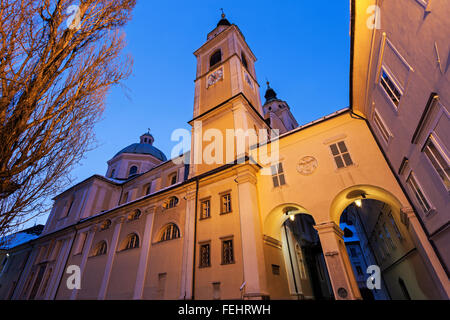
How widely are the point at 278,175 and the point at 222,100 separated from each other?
9330mm

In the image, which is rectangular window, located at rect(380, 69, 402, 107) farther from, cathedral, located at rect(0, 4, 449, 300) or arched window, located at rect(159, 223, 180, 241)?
arched window, located at rect(159, 223, 180, 241)

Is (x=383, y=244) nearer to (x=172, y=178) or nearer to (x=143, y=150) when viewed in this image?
(x=172, y=178)

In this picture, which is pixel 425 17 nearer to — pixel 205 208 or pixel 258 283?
pixel 258 283

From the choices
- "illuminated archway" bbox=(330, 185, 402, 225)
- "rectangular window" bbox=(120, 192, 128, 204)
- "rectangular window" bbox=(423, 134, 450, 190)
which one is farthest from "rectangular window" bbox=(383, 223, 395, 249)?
"rectangular window" bbox=(120, 192, 128, 204)

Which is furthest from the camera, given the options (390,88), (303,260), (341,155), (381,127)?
(303,260)

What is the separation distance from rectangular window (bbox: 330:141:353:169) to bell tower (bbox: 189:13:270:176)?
5.70 metres

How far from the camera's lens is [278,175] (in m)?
13.7

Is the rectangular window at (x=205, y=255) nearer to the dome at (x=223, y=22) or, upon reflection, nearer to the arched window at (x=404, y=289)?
the arched window at (x=404, y=289)

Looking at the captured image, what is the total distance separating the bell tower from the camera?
17.4m

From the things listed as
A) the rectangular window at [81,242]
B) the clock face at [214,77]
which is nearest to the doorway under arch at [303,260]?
the clock face at [214,77]

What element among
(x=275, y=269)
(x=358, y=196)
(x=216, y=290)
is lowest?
(x=216, y=290)

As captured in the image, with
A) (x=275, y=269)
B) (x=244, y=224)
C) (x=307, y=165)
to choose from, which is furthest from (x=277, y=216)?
(x=307, y=165)

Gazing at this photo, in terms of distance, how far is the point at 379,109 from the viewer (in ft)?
32.3

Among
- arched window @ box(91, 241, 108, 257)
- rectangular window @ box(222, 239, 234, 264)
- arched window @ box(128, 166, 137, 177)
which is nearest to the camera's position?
rectangular window @ box(222, 239, 234, 264)
